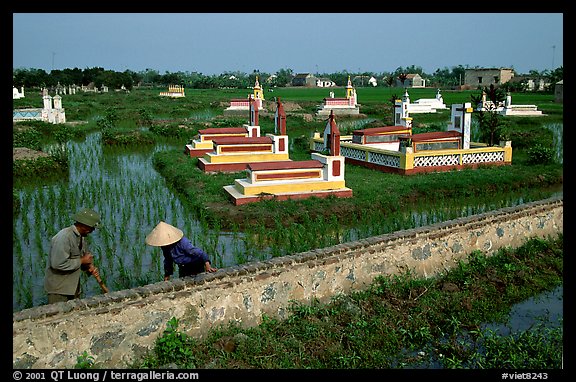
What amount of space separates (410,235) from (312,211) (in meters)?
3.36

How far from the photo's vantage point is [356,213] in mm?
9641

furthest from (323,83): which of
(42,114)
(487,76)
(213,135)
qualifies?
(213,135)

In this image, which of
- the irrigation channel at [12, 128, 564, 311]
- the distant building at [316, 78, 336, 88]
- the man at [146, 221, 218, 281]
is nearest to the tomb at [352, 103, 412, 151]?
the irrigation channel at [12, 128, 564, 311]

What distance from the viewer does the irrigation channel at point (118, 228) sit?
640 cm

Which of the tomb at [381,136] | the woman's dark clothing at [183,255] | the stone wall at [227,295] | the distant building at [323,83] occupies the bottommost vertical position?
the stone wall at [227,295]

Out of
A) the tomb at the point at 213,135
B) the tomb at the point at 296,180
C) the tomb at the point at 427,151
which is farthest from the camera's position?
the tomb at the point at 213,135

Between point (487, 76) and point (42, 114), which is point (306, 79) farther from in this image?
point (42, 114)

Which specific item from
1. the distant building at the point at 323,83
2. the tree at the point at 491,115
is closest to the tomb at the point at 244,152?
the tree at the point at 491,115

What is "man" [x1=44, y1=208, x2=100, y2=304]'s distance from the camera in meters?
4.41

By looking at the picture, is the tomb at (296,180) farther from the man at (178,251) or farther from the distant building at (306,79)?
the distant building at (306,79)

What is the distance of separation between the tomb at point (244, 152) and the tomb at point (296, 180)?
2.83m
